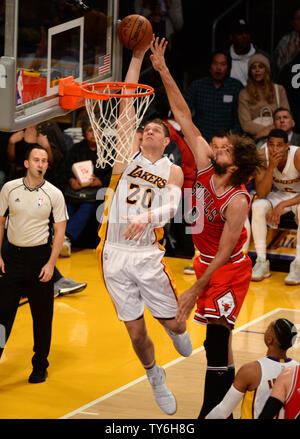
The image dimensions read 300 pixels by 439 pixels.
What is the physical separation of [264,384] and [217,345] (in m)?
0.74

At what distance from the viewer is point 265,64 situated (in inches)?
429

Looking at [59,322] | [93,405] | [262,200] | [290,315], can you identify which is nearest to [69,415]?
[93,405]

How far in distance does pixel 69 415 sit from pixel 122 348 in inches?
63.3

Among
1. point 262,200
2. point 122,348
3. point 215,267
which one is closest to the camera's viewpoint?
point 215,267

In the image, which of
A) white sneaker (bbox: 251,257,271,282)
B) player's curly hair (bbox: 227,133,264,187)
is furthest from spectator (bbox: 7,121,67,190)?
player's curly hair (bbox: 227,133,264,187)

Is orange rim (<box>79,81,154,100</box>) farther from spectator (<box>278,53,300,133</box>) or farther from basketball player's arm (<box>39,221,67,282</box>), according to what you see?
spectator (<box>278,53,300,133</box>)

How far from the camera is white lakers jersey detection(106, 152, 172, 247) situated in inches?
228

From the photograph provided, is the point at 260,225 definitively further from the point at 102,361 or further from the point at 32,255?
the point at 32,255

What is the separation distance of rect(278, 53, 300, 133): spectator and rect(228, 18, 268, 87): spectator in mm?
546

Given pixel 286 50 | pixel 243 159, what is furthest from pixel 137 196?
pixel 286 50

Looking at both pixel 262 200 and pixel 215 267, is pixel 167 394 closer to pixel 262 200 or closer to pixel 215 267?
pixel 215 267

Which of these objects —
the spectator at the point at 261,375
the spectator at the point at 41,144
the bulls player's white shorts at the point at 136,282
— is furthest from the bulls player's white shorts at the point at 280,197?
the spectator at the point at 261,375

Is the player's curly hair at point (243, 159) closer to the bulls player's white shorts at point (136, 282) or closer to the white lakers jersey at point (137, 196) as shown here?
the white lakers jersey at point (137, 196)

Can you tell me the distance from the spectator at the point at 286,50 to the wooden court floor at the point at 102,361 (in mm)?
3950
